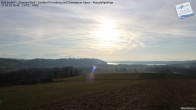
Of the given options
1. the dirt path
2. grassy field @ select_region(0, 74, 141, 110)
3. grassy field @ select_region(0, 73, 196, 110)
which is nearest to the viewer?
the dirt path

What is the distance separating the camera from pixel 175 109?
98.2 feet

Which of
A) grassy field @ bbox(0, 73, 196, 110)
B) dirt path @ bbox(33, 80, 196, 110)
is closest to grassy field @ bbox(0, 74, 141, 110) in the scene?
grassy field @ bbox(0, 73, 196, 110)

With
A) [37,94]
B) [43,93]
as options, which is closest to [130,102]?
[37,94]

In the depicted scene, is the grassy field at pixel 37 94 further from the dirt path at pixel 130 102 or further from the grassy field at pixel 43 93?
the dirt path at pixel 130 102

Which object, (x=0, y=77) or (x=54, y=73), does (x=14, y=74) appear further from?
(x=54, y=73)

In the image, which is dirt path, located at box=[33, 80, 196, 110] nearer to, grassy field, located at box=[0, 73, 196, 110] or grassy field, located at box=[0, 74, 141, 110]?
grassy field, located at box=[0, 73, 196, 110]

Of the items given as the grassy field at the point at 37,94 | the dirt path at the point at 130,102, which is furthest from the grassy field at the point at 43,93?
the dirt path at the point at 130,102

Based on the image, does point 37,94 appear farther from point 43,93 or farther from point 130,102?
point 130,102

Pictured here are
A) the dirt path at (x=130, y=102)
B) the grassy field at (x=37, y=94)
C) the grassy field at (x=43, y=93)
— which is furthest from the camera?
the grassy field at (x=43, y=93)

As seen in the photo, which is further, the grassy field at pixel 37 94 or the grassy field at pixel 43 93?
the grassy field at pixel 43 93

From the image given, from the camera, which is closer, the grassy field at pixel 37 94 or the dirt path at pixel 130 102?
the dirt path at pixel 130 102

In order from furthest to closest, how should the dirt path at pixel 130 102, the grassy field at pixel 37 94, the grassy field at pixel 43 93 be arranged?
1. the grassy field at pixel 43 93
2. the grassy field at pixel 37 94
3. the dirt path at pixel 130 102

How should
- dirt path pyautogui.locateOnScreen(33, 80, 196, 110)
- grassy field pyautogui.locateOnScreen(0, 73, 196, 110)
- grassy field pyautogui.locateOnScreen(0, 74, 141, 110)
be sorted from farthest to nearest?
grassy field pyautogui.locateOnScreen(0, 73, 196, 110) → grassy field pyautogui.locateOnScreen(0, 74, 141, 110) → dirt path pyautogui.locateOnScreen(33, 80, 196, 110)

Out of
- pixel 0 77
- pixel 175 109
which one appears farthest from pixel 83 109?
pixel 0 77
